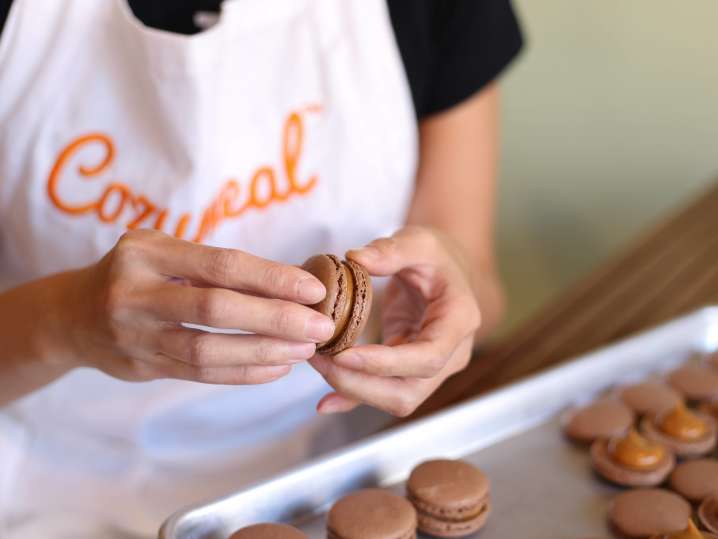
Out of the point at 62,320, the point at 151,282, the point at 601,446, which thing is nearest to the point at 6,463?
the point at 62,320

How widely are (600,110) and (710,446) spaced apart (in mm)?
1046

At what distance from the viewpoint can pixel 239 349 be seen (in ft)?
1.94

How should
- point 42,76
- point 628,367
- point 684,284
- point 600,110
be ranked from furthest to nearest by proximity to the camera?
point 600,110 → point 684,284 → point 628,367 → point 42,76

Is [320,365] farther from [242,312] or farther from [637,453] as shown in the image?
[637,453]

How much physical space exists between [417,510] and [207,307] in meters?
0.27

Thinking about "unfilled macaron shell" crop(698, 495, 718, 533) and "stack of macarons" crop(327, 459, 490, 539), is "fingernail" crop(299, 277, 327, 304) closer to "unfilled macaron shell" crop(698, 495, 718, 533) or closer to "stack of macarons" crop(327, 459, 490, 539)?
"stack of macarons" crop(327, 459, 490, 539)

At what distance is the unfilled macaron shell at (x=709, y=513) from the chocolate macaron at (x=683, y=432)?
0.27 feet

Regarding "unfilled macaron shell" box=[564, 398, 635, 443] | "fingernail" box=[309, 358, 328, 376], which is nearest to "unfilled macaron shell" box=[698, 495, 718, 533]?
"unfilled macaron shell" box=[564, 398, 635, 443]

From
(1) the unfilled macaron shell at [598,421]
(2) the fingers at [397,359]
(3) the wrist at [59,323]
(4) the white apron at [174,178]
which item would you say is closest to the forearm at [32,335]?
(3) the wrist at [59,323]

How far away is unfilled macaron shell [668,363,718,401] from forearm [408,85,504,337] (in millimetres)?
240

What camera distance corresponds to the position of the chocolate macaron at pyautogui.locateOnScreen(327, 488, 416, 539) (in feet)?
2.23

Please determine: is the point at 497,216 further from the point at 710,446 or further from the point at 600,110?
the point at 710,446

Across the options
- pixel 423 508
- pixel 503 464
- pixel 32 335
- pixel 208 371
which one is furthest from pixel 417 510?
pixel 32 335

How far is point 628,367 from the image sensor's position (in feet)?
3.07
